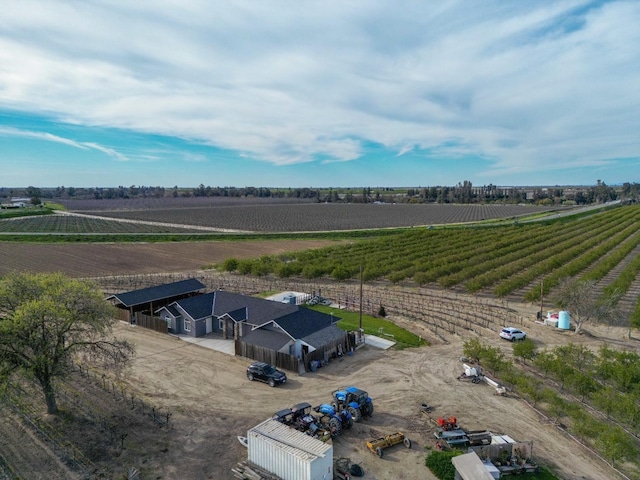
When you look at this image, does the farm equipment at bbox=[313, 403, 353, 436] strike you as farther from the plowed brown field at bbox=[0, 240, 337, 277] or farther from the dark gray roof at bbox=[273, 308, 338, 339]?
the plowed brown field at bbox=[0, 240, 337, 277]

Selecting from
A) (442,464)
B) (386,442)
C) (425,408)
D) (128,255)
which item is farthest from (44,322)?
(128,255)

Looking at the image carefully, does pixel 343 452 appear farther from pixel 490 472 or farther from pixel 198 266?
pixel 198 266

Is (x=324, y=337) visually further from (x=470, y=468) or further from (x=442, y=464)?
(x=470, y=468)

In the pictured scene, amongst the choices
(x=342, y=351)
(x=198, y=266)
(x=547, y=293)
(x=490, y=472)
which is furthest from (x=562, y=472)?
(x=198, y=266)

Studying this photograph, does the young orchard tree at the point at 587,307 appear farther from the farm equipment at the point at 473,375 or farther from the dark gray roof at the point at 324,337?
the dark gray roof at the point at 324,337

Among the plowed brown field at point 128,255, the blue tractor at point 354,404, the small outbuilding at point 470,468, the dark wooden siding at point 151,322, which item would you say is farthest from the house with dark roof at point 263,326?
the plowed brown field at point 128,255

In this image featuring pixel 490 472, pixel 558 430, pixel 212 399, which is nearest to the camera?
pixel 490 472
